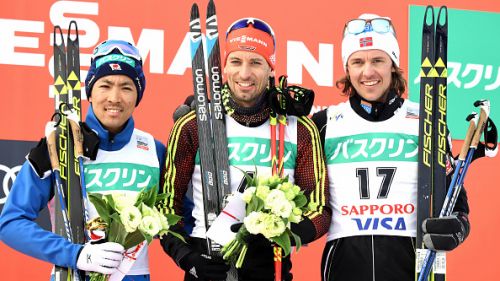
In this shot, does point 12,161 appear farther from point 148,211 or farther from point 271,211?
point 271,211

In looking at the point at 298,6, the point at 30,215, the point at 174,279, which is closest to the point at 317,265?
the point at 174,279

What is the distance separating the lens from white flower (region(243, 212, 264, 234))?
9.18ft

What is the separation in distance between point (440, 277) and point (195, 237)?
959 millimetres

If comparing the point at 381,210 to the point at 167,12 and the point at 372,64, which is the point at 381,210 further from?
the point at 167,12

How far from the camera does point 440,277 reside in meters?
3.15

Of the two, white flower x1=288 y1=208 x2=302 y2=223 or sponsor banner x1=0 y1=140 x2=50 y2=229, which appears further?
sponsor banner x1=0 y1=140 x2=50 y2=229

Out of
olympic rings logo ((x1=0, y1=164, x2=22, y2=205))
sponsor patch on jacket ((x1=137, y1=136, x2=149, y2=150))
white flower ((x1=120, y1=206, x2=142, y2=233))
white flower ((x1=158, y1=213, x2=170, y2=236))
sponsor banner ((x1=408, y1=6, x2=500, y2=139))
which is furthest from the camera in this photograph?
sponsor banner ((x1=408, y1=6, x2=500, y2=139))

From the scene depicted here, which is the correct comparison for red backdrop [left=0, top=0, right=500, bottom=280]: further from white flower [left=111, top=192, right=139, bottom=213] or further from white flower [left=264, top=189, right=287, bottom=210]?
white flower [left=264, top=189, right=287, bottom=210]

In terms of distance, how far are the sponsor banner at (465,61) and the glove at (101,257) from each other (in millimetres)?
2498

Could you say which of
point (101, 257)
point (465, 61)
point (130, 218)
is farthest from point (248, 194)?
point (465, 61)

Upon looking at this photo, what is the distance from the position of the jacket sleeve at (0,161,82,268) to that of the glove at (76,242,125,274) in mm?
43

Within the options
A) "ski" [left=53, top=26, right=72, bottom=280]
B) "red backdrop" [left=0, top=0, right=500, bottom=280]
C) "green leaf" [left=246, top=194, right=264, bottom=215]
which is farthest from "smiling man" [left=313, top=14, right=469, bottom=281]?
"red backdrop" [left=0, top=0, right=500, bottom=280]

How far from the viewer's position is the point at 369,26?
3320 millimetres

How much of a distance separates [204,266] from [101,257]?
391 millimetres
